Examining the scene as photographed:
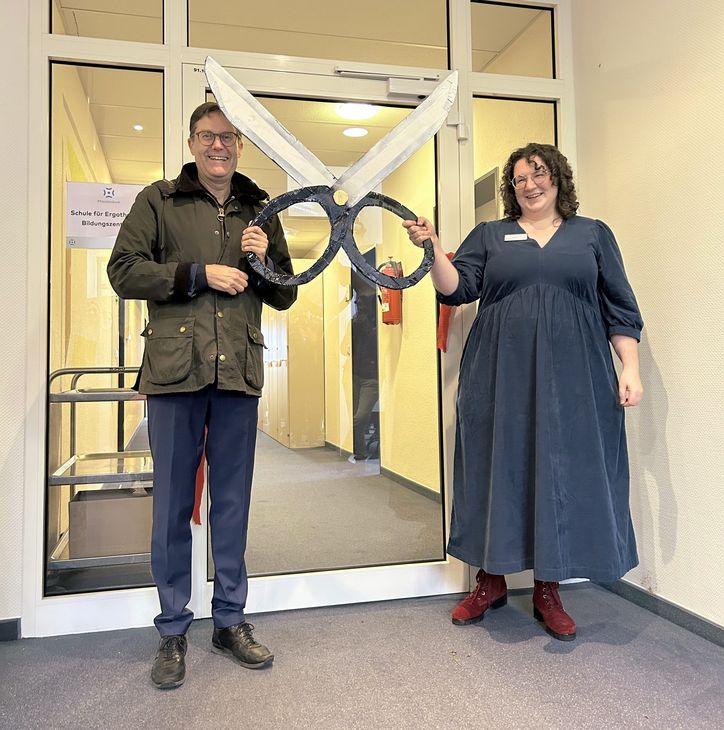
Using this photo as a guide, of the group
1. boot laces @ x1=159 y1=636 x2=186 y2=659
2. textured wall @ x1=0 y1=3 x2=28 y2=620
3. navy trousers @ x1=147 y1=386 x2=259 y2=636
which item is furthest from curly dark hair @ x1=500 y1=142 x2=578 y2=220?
boot laces @ x1=159 y1=636 x2=186 y2=659

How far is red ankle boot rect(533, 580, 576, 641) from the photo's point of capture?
1707 mm

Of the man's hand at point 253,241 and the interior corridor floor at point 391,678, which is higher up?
the man's hand at point 253,241

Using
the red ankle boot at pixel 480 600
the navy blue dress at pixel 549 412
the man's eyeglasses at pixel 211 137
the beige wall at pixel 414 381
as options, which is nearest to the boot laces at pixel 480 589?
the red ankle boot at pixel 480 600

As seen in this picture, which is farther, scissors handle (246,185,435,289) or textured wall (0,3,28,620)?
textured wall (0,3,28,620)

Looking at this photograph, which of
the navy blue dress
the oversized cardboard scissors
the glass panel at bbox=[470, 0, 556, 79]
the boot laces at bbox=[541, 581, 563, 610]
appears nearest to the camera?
the oversized cardboard scissors

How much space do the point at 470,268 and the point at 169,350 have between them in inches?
36.6

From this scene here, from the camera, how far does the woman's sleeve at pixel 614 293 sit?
1727mm

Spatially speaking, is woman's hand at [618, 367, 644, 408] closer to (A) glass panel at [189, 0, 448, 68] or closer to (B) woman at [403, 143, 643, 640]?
(B) woman at [403, 143, 643, 640]

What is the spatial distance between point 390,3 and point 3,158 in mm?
1427

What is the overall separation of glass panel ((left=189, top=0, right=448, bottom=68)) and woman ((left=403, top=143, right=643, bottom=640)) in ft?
2.16

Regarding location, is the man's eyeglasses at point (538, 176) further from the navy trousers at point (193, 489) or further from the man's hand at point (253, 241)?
the navy trousers at point (193, 489)

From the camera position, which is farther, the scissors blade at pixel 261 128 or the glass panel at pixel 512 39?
the glass panel at pixel 512 39

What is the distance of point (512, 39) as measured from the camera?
223cm

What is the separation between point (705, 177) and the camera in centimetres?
169
